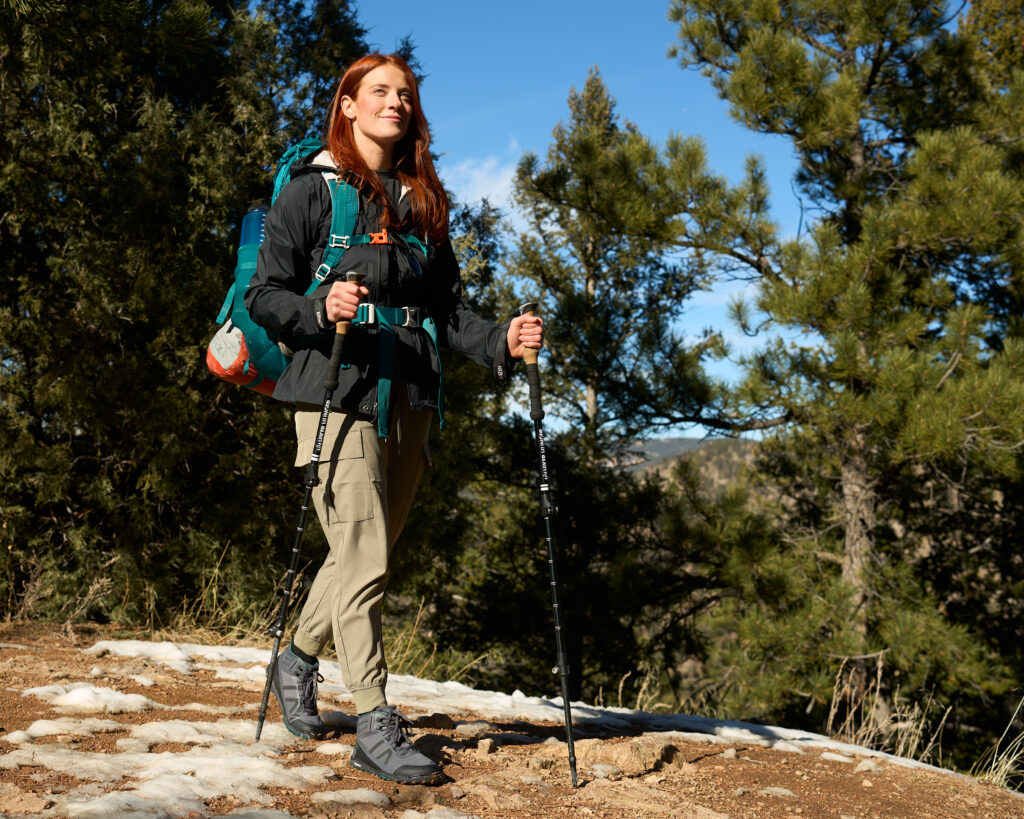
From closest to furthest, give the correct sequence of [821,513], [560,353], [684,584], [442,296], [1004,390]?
[442,296]
[1004,390]
[684,584]
[560,353]
[821,513]

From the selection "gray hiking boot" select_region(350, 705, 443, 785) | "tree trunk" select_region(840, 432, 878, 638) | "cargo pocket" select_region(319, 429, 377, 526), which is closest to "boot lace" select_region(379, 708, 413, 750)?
"gray hiking boot" select_region(350, 705, 443, 785)

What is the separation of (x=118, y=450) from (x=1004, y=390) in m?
7.33

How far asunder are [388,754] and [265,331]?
4.35ft

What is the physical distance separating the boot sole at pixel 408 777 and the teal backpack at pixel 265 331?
0.98m

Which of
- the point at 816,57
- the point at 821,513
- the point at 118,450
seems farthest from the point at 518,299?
the point at 118,450

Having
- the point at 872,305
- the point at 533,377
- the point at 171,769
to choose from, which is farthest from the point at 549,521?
the point at 872,305

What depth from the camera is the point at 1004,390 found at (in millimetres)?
7027

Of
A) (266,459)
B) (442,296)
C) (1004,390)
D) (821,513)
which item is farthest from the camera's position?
(821,513)

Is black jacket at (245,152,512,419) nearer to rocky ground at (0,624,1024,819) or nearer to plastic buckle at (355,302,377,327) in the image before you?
plastic buckle at (355,302,377,327)

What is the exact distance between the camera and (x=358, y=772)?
2.57 m

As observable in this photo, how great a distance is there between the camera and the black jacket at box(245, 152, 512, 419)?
264 cm

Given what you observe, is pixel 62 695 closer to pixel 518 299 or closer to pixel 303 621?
pixel 303 621

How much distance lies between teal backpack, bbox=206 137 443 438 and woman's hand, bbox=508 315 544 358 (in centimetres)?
25

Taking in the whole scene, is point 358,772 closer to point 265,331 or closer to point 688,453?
point 265,331
